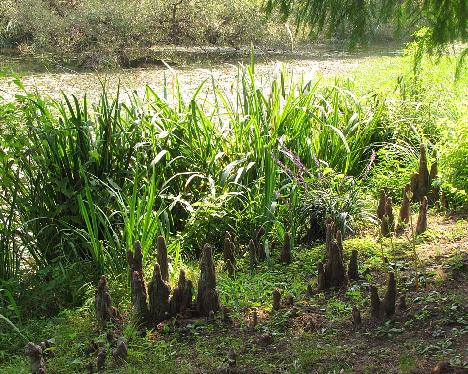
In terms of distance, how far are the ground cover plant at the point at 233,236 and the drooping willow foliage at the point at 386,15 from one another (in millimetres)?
472

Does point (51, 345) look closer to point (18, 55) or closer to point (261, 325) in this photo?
point (261, 325)

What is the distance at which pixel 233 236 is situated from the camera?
4652mm

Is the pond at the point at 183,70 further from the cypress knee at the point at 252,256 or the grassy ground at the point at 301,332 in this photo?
the grassy ground at the point at 301,332

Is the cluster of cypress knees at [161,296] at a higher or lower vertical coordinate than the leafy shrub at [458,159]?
lower

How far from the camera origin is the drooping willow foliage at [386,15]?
300cm

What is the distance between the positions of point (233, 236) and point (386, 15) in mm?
2019

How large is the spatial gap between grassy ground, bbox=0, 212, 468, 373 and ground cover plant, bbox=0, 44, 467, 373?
10mm

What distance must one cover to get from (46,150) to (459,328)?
2.94 metres

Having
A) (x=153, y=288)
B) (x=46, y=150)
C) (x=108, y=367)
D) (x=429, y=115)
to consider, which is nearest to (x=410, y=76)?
(x=429, y=115)

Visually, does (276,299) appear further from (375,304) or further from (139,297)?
(139,297)

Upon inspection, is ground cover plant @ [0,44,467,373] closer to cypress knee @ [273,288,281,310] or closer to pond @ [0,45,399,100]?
cypress knee @ [273,288,281,310]

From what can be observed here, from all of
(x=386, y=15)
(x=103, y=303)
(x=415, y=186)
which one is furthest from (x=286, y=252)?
(x=386, y=15)

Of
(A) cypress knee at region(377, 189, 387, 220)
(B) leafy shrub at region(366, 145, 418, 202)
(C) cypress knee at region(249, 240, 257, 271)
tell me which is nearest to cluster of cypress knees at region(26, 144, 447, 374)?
(C) cypress knee at region(249, 240, 257, 271)

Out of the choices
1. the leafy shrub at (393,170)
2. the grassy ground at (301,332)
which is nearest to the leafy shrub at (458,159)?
the leafy shrub at (393,170)
